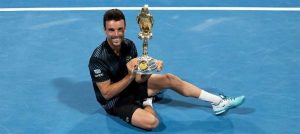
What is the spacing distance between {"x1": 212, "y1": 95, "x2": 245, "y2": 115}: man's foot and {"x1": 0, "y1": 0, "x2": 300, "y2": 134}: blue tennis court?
0.24 ft

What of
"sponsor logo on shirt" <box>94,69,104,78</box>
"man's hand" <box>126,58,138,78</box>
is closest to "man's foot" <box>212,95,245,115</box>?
"man's hand" <box>126,58,138,78</box>

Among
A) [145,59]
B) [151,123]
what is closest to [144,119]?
[151,123]

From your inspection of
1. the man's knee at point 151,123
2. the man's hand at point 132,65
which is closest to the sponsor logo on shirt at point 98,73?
the man's hand at point 132,65

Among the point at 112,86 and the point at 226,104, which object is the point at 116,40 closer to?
the point at 112,86

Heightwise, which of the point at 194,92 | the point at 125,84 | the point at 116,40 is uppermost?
the point at 116,40

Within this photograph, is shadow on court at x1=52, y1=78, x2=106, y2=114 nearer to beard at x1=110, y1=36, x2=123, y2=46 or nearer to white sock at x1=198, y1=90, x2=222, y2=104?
beard at x1=110, y1=36, x2=123, y2=46

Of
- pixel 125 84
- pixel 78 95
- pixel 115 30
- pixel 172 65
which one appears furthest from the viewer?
pixel 172 65

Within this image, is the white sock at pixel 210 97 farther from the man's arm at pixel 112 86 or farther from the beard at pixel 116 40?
the beard at pixel 116 40

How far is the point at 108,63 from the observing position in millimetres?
4816

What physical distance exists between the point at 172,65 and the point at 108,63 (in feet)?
4.99

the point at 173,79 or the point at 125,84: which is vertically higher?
the point at 125,84

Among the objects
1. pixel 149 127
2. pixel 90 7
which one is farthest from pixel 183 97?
pixel 90 7

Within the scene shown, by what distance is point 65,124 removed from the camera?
5070 mm

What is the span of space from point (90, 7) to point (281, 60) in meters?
3.25
